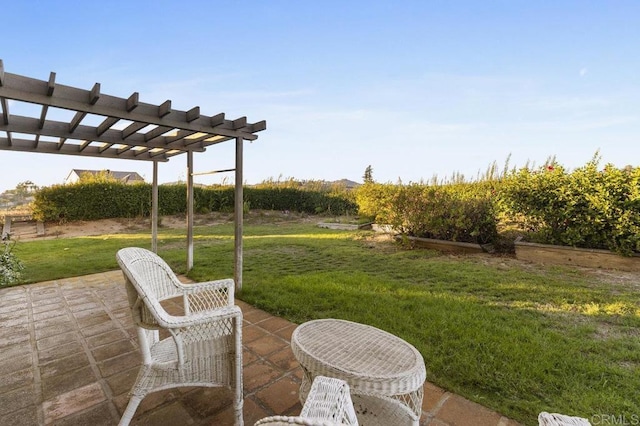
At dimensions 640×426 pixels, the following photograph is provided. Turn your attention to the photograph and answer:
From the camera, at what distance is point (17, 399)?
1.86 meters

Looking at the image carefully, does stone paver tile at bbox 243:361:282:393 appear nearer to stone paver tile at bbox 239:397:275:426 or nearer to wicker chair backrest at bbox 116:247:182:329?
stone paver tile at bbox 239:397:275:426

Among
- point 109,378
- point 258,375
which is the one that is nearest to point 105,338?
point 109,378

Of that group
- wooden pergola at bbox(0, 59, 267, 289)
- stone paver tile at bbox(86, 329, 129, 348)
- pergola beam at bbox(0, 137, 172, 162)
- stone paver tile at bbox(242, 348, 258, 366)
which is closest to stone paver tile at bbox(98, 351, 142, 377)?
stone paver tile at bbox(86, 329, 129, 348)

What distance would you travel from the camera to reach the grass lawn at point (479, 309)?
1.94 metres

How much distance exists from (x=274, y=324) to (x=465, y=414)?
5.93ft

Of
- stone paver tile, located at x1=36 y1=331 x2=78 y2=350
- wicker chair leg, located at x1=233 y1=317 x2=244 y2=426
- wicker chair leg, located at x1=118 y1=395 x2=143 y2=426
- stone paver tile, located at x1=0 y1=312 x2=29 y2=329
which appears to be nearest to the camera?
wicker chair leg, located at x1=118 y1=395 x2=143 y2=426

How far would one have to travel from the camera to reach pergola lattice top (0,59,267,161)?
7.63ft

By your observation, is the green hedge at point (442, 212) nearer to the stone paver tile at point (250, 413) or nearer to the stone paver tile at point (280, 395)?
the stone paver tile at point (280, 395)

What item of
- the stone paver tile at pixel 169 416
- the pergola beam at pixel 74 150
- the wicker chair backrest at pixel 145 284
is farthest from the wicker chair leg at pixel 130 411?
the pergola beam at pixel 74 150

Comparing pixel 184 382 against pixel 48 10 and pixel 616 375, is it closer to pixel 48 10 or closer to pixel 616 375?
pixel 616 375

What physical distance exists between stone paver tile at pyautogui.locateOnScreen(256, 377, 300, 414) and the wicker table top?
1.59 ft

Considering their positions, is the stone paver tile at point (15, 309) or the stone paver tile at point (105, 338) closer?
Answer: the stone paver tile at point (105, 338)

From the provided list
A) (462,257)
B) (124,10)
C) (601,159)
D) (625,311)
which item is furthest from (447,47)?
(124,10)

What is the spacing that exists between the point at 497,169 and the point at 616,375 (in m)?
7.84
